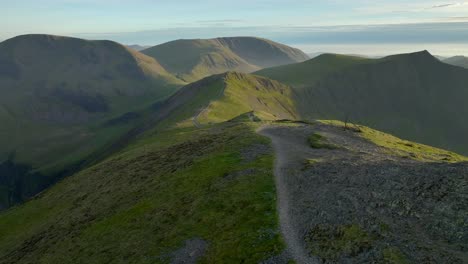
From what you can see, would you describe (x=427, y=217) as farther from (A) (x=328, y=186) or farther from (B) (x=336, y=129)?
(B) (x=336, y=129)

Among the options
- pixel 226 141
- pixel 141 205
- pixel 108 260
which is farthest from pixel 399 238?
pixel 226 141

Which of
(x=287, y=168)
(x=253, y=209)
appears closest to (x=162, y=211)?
(x=253, y=209)

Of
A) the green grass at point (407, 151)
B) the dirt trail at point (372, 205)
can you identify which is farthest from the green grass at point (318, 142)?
the green grass at point (407, 151)

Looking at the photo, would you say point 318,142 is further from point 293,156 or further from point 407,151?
point 407,151

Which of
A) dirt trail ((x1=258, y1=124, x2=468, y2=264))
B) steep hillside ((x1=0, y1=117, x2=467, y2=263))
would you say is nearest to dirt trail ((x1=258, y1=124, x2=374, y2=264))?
dirt trail ((x1=258, y1=124, x2=468, y2=264))

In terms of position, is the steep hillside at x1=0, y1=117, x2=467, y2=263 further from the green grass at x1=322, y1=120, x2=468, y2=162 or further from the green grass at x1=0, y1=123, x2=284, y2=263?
the green grass at x1=322, y1=120, x2=468, y2=162
